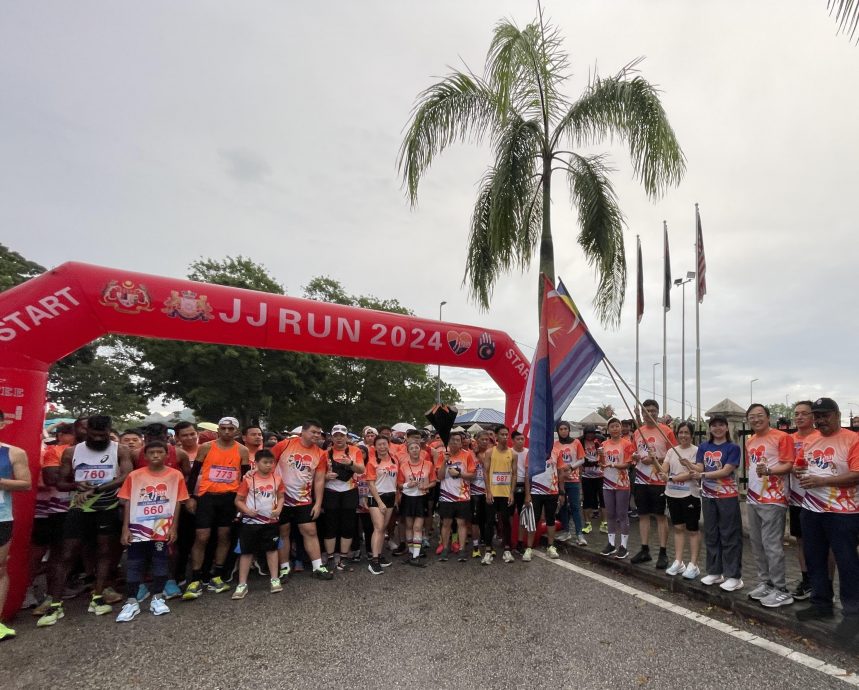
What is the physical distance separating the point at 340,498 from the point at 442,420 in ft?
6.62

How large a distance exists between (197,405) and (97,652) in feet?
73.8

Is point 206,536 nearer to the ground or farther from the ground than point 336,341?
nearer to the ground

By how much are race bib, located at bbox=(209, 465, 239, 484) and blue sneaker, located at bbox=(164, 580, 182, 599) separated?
1.07m

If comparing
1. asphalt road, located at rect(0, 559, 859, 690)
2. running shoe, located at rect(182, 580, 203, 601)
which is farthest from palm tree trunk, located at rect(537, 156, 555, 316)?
running shoe, located at rect(182, 580, 203, 601)

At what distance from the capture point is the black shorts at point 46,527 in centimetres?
523

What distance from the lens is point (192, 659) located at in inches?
150

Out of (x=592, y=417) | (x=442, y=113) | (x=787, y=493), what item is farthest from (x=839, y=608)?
(x=592, y=417)

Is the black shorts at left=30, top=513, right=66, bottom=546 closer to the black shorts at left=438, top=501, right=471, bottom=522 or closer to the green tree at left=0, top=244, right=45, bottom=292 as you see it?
the black shorts at left=438, top=501, right=471, bottom=522

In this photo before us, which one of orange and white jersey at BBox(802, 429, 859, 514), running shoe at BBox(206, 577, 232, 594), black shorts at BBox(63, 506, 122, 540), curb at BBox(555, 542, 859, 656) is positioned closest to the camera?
curb at BBox(555, 542, 859, 656)

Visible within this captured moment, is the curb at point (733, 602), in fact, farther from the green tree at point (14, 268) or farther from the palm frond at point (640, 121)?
the green tree at point (14, 268)

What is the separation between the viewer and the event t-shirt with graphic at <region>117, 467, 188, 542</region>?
489cm

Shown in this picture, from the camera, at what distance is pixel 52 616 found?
4.54 meters

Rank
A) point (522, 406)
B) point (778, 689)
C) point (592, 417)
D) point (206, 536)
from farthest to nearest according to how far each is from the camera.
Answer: point (592, 417)
point (522, 406)
point (206, 536)
point (778, 689)

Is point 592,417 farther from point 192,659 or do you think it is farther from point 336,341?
point 192,659
